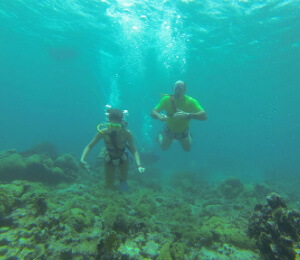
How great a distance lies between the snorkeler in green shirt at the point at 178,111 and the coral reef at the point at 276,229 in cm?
320

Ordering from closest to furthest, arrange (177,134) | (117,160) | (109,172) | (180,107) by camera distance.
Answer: (117,160) → (109,172) → (180,107) → (177,134)

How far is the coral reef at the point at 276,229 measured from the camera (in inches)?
114

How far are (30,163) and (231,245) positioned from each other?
9.06 m

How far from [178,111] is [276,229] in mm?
3864

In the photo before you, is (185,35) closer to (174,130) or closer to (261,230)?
(174,130)

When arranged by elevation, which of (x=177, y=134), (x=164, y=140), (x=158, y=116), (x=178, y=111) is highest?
(x=178, y=111)

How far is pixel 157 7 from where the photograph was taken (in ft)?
51.3

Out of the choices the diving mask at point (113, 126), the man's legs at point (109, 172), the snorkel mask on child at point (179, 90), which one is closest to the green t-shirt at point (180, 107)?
the snorkel mask on child at point (179, 90)

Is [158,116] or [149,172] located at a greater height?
[158,116]

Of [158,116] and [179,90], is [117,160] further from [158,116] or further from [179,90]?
[179,90]

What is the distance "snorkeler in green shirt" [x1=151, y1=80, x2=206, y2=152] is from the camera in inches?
247

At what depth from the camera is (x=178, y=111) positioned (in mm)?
5961

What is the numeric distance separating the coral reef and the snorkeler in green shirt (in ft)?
10.5

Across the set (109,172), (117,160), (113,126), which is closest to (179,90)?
(113,126)
